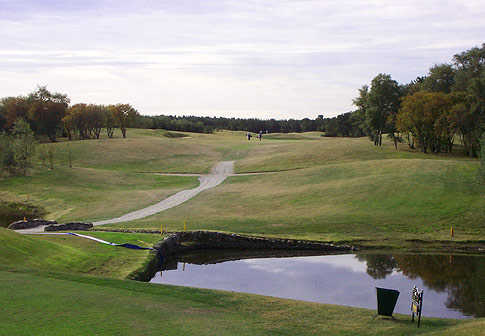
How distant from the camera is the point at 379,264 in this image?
3072 centimetres

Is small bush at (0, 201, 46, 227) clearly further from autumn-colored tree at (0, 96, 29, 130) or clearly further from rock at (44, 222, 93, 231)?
autumn-colored tree at (0, 96, 29, 130)

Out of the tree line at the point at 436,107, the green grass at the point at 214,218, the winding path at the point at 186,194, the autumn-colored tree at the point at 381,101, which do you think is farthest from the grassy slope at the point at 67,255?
the autumn-colored tree at the point at 381,101

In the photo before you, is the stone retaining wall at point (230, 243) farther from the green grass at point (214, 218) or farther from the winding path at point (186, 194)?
the winding path at point (186, 194)

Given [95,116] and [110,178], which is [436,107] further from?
[95,116]

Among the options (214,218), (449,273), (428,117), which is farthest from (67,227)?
(428,117)

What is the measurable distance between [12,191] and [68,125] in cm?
5362

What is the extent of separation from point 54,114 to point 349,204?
81.6 meters

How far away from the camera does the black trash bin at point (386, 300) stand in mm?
15125

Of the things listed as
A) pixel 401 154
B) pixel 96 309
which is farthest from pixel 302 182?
pixel 96 309

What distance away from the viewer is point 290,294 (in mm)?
24547

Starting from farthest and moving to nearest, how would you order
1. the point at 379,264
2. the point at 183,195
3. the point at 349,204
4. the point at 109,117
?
the point at 109,117, the point at 183,195, the point at 349,204, the point at 379,264

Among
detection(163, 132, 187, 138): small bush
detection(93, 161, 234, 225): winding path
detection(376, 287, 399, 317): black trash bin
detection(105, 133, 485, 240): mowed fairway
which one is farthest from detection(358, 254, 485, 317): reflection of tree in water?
detection(163, 132, 187, 138): small bush

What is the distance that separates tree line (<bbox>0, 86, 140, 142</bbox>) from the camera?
345ft

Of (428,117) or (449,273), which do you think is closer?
(449,273)
